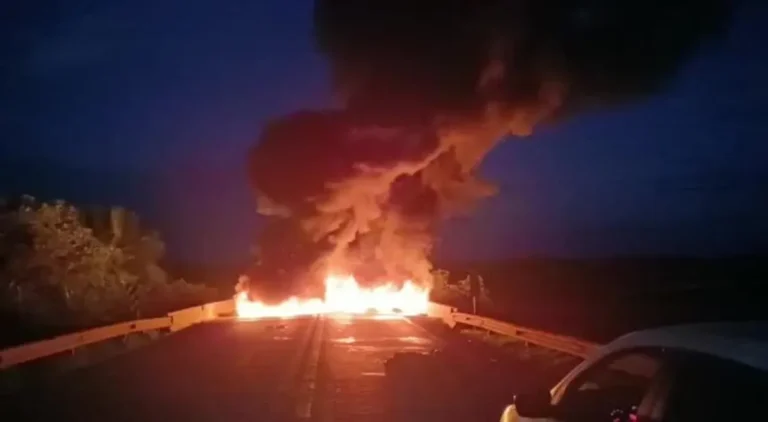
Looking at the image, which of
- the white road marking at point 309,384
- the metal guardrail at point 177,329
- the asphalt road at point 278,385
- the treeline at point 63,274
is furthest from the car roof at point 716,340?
the treeline at point 63,274

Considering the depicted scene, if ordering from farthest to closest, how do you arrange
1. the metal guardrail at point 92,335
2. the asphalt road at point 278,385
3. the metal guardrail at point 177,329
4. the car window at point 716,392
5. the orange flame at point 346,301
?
the orange flame at point 346,301 < the metal guardrail at point 92,335 < the metal guardrail at point 177,329 < the asphalt road at point 278,385 < the car window at point 716,392

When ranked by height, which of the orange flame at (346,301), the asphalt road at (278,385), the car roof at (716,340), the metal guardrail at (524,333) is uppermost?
the orange flame at (346,301)

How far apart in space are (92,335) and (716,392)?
23.0 m

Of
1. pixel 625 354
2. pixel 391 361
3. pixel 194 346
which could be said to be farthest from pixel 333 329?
pixel 625 354

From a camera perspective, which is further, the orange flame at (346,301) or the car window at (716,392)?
the orange flame at (346,301)

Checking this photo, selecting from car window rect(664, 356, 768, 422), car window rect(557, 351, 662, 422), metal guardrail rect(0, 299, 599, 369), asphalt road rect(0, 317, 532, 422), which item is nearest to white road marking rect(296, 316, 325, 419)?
asphalt road rect(0, 317, 532, 422)

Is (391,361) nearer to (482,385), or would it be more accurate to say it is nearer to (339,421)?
(482,385)

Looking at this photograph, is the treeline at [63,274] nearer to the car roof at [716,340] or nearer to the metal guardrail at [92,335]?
the metal guardrail at [92,335]

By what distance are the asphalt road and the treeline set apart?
30.5 ft

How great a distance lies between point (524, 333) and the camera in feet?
83.5

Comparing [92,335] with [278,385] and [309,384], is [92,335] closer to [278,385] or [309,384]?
[278,385]

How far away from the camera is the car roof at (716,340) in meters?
4.22

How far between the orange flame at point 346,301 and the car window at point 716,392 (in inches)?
1888

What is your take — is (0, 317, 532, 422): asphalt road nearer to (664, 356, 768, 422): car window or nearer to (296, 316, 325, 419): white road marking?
(296, 316, 325, 419): white road marking
